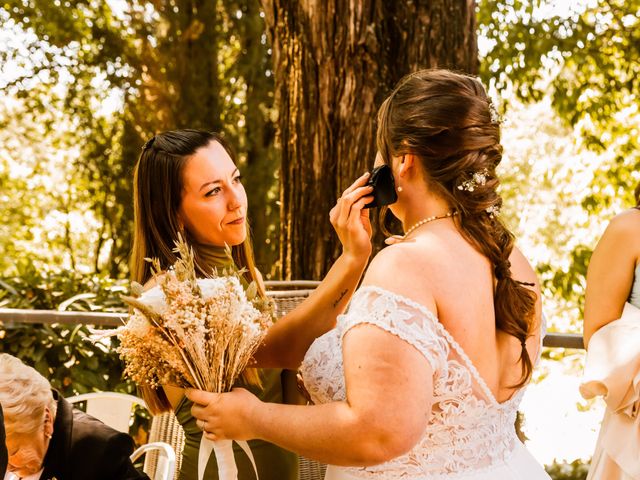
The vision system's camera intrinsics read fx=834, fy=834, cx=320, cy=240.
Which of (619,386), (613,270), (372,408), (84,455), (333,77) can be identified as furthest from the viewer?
(333,77)

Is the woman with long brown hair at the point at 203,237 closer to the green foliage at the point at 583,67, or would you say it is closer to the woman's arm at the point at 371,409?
the woman's arm at the point at 371,409

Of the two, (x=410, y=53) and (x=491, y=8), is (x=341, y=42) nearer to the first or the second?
(x=410, y=53)

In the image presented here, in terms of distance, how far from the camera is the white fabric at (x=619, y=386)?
9.09 ft

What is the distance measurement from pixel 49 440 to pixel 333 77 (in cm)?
202

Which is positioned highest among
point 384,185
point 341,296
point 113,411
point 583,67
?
point 583,67

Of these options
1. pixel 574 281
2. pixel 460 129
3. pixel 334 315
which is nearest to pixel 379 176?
pixel 460 129

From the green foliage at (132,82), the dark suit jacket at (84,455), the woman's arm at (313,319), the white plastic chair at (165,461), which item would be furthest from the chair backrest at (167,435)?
the green foliage at (132,82)

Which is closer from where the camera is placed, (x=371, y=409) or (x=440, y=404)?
(x=371, y=409)

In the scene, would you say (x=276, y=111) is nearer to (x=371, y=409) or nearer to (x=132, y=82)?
(x=132, y=82)

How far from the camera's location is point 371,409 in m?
1.58

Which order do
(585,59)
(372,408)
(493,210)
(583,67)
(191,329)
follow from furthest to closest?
(583,67), (585,59), (493,210), (191,329), (372,408)

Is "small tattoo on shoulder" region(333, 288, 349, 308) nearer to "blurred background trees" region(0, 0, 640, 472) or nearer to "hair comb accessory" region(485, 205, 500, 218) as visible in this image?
"hair comb accessory" region(485, 205, 500, 218)

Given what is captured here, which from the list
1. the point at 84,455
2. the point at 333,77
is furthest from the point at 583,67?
the point at 84,455

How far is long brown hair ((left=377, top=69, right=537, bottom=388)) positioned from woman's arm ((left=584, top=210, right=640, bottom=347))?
3.60 ft
